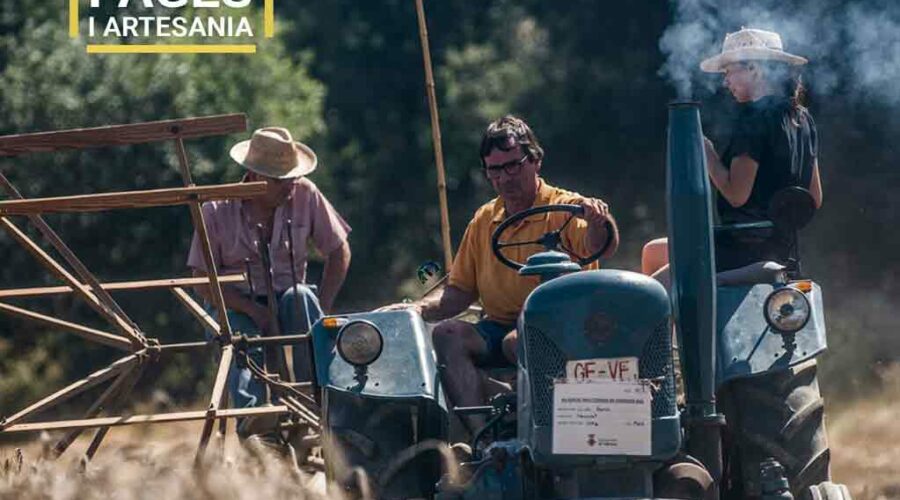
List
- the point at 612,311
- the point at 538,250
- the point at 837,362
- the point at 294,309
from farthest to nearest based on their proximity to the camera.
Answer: the point at 837,362
the point at 294,309
the point at 538,250
the point at 612,311

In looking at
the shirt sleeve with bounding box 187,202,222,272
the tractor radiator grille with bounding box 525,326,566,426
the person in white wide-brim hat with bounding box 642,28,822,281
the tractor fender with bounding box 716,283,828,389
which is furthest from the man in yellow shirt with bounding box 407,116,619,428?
the shirt sleeve with bounding box 187,202,222,272

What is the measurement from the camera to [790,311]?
7.34m

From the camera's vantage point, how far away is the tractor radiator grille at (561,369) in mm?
6711

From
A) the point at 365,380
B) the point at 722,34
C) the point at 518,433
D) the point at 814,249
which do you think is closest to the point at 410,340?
the point at 365,380

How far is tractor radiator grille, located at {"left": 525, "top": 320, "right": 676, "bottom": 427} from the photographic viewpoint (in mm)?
6711

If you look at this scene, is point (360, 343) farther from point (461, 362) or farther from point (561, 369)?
point (561, 369)

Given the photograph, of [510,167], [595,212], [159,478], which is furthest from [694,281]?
[159,478]

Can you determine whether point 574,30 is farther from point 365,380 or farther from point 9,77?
point 365,380

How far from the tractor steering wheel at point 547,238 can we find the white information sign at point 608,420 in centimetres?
102

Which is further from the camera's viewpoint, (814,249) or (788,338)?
(814,249)

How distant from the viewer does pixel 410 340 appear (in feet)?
25.1

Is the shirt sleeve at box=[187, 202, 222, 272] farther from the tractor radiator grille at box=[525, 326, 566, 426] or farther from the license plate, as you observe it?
the license plate

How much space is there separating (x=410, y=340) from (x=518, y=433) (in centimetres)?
71

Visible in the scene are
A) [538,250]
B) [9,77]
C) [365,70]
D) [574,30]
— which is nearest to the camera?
[538,250]
